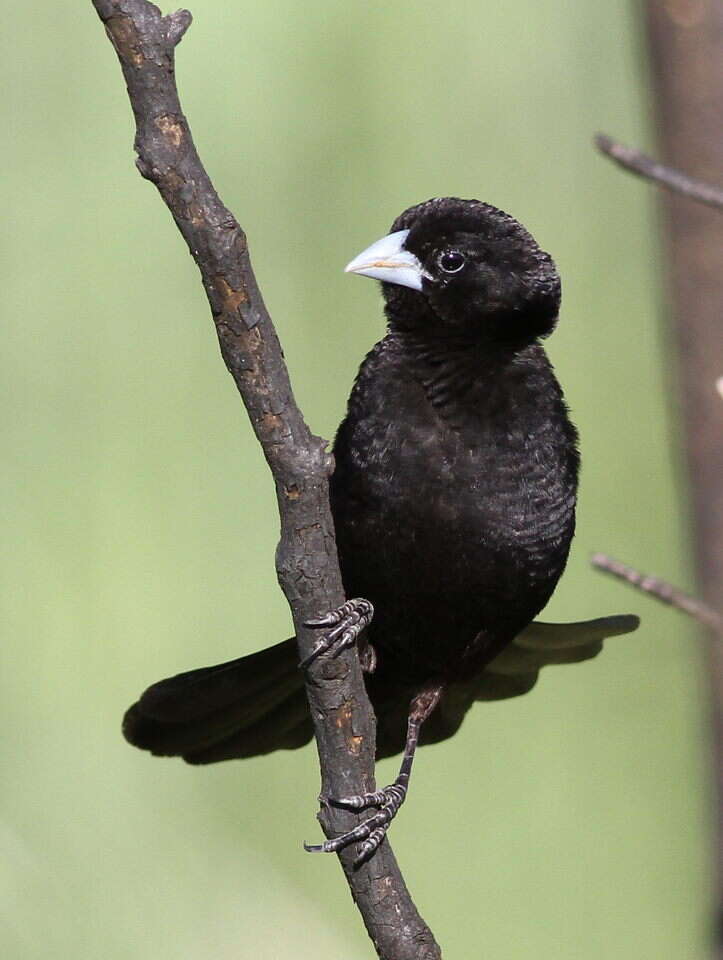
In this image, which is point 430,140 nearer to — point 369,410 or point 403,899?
point 369,410

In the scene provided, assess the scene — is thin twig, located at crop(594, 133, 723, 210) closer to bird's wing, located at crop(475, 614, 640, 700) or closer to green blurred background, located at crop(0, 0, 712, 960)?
bird's wing, located at crop(475, 614, 640, 700)

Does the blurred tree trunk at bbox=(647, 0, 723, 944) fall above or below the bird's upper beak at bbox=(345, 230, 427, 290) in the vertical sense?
above

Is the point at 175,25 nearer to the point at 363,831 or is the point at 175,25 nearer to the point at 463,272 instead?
the point at 463,272

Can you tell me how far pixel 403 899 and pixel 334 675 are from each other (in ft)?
1.48

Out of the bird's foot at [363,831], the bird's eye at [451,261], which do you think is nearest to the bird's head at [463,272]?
→ the bird's eye at [451,261]

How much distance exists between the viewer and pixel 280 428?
2.18 metres

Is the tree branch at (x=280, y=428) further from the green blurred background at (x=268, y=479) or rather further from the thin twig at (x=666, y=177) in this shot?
the green blurred background at (x=268, y=479)

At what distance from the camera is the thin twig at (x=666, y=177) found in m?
1.54

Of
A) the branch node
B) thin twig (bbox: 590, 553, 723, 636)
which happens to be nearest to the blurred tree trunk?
thin twig (bbox: 590, 553, 723, 636)

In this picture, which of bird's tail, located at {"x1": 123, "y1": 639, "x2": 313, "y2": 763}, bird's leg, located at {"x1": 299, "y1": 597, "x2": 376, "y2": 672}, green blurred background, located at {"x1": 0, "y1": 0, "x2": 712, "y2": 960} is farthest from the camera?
green blurred background, located at {"x1": 0, "y1": 0, "x2": 712, "y2": 960}

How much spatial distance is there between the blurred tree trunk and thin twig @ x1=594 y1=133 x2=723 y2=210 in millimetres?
122

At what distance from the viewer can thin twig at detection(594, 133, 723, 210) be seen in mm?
1542

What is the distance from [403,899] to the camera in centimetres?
253

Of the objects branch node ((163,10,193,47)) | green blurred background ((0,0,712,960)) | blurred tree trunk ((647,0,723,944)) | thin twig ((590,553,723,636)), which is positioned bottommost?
green blurred background ((0,0,712,960))
